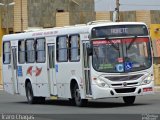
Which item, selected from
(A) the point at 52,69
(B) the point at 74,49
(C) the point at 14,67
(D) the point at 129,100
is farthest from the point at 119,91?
(C) the point at 14,67

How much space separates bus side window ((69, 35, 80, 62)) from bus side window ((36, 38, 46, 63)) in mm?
2382

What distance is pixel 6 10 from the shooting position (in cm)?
6962

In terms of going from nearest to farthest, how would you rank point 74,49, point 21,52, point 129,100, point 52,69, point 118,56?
point 118,56
point 74,49
point 129,100
point 52,69
point 21,52

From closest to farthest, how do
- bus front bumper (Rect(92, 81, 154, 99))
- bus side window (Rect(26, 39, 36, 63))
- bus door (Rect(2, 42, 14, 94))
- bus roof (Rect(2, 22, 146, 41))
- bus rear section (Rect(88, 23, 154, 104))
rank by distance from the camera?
bus front bumper (Rect(92, 81, 154, 99))
bus rear section (Rect(88, 23, 154, 104))
bus roof (Rect(2, 22, 146, 41))
bus side window (Rect(26, 39, 36, 63))
bus door (Rect(2, 42, 14, 94))

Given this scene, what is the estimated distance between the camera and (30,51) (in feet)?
88.4

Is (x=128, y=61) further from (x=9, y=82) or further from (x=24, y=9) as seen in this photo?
(x=24, y=9)

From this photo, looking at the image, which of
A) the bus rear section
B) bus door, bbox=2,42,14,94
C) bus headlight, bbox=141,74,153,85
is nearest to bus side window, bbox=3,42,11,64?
bus door, bbox=2,42,14,94

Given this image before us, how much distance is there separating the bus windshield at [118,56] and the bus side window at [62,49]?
2087 mm

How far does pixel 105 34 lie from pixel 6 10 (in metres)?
48.1

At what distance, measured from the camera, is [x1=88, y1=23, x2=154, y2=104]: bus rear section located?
72.3ft

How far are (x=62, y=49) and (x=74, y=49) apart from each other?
1043mm

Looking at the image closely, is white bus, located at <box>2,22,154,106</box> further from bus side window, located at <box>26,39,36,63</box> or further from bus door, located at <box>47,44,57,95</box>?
bus side window, located at <box>26,39,36,63</box>

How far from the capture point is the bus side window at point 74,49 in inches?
914

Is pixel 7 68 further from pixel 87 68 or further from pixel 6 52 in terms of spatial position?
pixel 87 68
